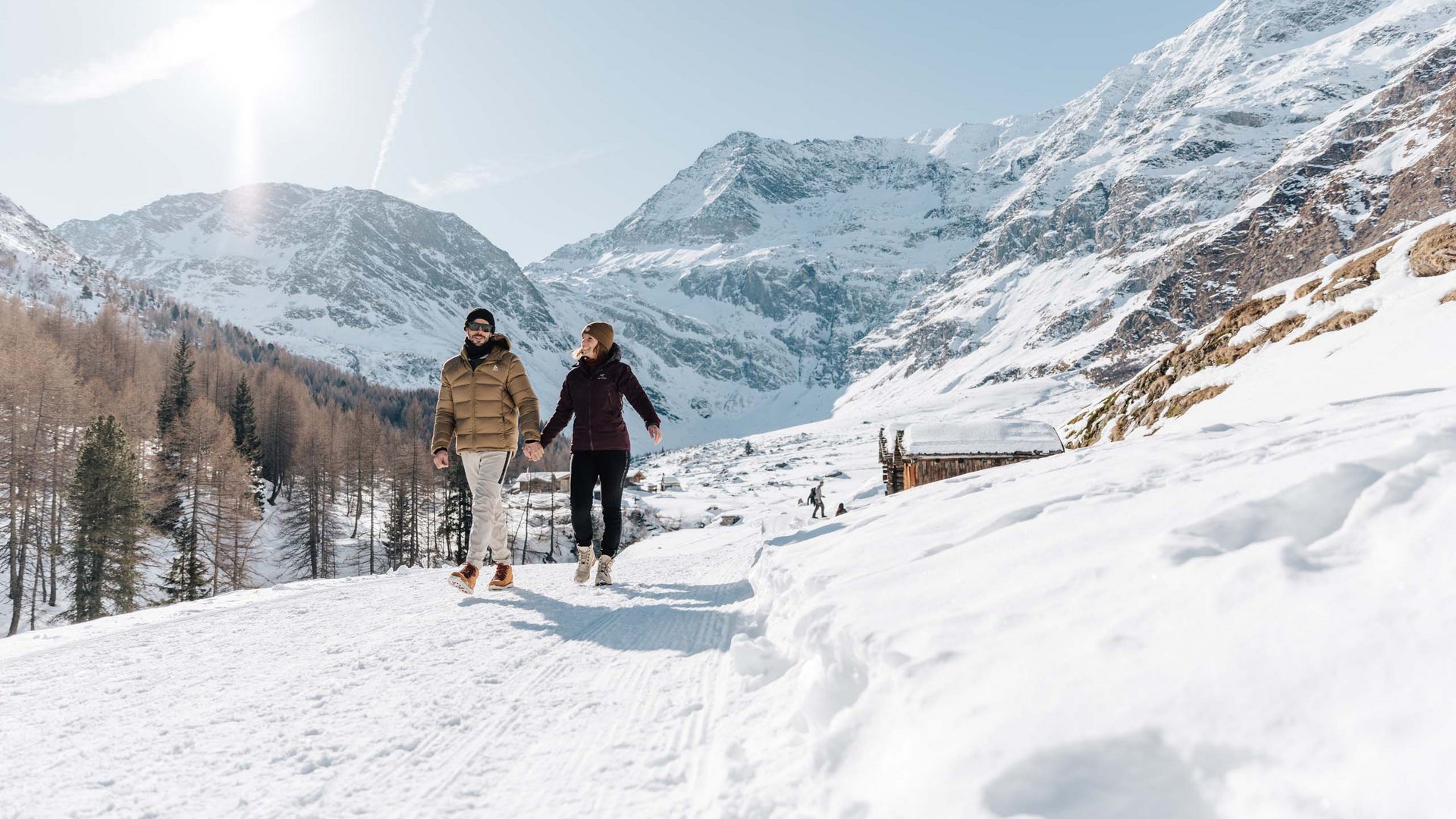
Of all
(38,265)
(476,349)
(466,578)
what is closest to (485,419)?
(476,349)

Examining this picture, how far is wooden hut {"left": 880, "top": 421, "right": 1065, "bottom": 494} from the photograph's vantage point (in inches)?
861

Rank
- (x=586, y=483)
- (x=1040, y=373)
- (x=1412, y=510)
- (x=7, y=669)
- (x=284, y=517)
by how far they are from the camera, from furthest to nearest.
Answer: (x=1040, y=373), (x=284, y=517), (x=586, y=483), (x=7, y=669), (x=1412, y=510)

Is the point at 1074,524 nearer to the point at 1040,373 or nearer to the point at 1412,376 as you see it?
the point at 1412,376

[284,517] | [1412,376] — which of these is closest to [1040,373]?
[284,517]

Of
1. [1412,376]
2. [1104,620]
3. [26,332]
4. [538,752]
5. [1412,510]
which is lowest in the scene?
[538,752]

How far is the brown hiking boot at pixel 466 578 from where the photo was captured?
6.39 m

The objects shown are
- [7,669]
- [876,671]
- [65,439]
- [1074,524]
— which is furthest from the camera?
[65,439]

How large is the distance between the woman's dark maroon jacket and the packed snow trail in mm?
1974

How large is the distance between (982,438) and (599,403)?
19163 millimetres

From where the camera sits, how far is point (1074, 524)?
3514mm

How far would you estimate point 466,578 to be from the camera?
6.45 meters

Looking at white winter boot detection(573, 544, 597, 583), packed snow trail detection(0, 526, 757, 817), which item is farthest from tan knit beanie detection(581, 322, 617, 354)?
packed snow trail detection(0, 526, 757, 817)

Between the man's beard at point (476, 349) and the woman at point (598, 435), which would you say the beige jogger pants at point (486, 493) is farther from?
the man's beard at point (476, 349)

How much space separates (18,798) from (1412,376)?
43.4 ft
